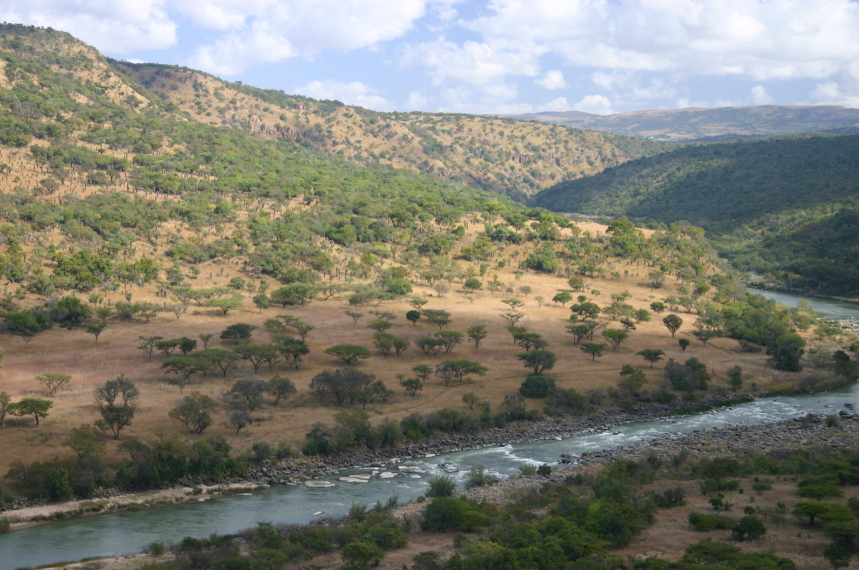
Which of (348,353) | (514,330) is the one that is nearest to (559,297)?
(514,330)

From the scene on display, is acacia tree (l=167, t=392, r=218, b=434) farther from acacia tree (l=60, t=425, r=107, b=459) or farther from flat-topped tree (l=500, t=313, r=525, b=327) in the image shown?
flat-topped tree (l=500, t=313, r=525, b=327)

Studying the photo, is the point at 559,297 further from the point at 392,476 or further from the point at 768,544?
the point at 768,544

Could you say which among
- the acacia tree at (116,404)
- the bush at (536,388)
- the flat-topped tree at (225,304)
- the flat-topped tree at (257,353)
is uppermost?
the flat-topped tree at (225,304)

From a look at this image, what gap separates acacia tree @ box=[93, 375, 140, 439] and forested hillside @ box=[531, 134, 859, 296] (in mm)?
102843

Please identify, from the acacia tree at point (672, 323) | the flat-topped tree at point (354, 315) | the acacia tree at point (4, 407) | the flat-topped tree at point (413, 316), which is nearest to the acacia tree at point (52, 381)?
the acacia tree at point (4, 407)

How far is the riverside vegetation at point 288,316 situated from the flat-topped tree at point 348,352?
0.24m

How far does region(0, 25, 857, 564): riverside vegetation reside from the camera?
137 ft

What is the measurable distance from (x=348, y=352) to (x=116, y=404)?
17573 millimetres

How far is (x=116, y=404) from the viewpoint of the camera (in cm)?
4375

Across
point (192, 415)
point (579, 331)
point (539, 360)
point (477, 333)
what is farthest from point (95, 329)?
point (579, 331)

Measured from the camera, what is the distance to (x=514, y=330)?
2512 inches

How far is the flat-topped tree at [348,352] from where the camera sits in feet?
178

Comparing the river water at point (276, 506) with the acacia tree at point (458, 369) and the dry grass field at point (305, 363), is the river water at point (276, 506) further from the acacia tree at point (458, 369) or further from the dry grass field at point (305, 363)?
the acacia tree at point (458, 369)

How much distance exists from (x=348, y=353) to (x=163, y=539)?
2533cm
